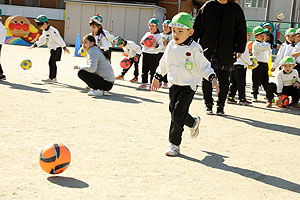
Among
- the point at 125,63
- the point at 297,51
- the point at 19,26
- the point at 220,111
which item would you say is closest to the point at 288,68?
the point at 297,51

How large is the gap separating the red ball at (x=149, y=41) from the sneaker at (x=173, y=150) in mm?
6301

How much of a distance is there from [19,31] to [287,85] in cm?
2101

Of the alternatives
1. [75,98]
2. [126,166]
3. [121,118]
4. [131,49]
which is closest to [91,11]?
[131,49]

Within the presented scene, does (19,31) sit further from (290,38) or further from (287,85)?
(287,85)

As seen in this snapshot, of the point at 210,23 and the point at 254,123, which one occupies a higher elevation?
the point at 210,23

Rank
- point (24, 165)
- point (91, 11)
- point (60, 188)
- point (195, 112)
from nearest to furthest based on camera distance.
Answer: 1. point (60, 188)
2. point (24, 165)
3. point (195, 112)
4. point (91, 11)

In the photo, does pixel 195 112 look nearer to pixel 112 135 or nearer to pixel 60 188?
pixel 112 135

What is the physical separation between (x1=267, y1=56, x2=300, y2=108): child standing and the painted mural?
65.3 feet

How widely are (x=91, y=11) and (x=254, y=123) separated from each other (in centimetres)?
2566

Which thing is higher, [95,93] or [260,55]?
[260,55]

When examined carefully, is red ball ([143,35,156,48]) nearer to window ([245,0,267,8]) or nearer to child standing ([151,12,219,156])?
child standing ([151,12,219,156])

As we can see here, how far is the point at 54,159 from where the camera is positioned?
13.6 feet

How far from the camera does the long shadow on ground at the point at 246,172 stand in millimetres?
4428

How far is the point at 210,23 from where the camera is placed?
7957mm
